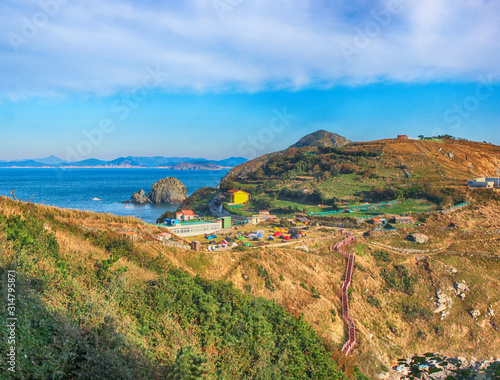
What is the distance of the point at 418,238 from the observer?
88.9 feet

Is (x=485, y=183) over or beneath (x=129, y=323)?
over

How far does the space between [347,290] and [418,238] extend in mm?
11054

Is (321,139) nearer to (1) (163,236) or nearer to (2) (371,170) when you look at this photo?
(2) (371,170)

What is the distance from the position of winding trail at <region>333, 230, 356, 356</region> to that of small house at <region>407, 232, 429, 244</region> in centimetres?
523

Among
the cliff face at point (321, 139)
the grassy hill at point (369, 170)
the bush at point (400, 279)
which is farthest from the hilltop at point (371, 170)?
the cliff face at point (321, 139)

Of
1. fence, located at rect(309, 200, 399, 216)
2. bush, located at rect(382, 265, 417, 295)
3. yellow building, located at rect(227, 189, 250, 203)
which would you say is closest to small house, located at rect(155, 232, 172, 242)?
bush, located at rect(382, 265, 417, 295)

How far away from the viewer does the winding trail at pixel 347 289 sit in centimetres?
1575

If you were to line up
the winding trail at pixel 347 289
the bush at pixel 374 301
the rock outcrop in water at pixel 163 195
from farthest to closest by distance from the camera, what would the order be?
the rock outcrop in water at pixel 163 195, the bush at pixel 374 301, the winding trail at pixel 347 289

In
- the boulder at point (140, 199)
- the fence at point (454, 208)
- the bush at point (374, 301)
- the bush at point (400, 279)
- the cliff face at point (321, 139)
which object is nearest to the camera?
the bush at point (374, 301)

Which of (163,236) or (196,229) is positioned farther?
(196,229)

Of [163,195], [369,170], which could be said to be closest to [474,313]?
[369,170]

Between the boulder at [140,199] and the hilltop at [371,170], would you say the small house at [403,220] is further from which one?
the boulder at [140,199]

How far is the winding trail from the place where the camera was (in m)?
15.7

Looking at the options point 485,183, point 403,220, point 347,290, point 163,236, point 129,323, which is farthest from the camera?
point 485,183
